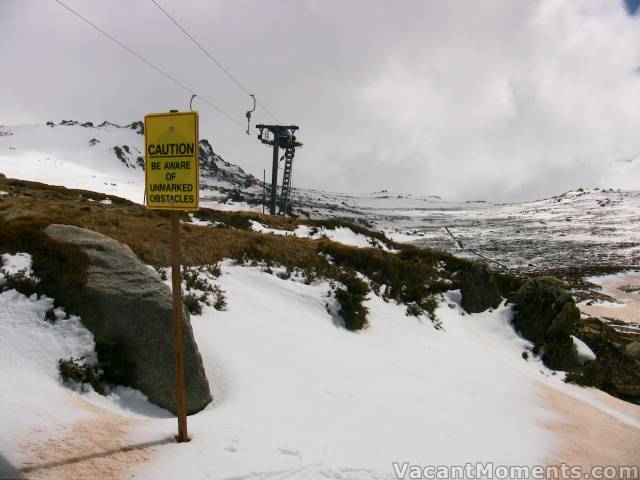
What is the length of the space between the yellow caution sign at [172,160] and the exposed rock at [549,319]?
1543cm

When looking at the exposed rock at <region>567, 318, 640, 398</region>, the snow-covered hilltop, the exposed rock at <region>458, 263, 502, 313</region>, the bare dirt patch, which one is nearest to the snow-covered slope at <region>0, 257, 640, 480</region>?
the bare dirt patch

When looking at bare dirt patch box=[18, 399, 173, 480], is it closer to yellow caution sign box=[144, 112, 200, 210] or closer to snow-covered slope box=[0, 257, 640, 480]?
snow-covered slope box=[0, 257, 640, 480]

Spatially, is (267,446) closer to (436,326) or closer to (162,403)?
(162,403)

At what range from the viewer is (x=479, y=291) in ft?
61.5

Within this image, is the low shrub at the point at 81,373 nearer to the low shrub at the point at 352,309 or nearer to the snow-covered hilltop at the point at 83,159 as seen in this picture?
the low shrub at the point at 352,309

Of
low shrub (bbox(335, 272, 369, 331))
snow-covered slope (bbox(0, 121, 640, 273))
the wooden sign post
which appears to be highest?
snow-covered slope (bbox(0, 121, 640, 273))

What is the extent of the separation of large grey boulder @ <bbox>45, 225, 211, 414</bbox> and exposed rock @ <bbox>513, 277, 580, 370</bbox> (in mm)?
13899

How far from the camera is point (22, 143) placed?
82500 mm

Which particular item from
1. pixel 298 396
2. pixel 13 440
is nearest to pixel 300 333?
pixel 298 396

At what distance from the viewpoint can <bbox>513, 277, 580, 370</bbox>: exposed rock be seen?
1561 centimetres

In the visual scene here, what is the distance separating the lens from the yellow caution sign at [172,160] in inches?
186

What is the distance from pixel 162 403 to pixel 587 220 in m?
115

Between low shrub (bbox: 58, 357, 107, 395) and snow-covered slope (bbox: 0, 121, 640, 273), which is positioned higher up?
snow-covered slope (bbox: 0, 121, 640, 273)

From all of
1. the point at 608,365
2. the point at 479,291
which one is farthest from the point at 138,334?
the point at 608,365
